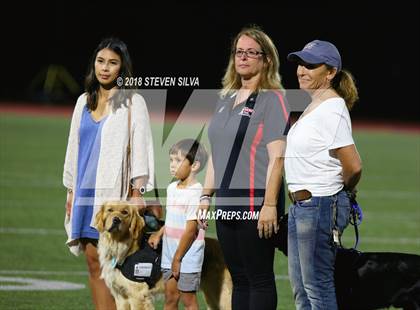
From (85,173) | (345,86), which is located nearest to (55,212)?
(85,173)

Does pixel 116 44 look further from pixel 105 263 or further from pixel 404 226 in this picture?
pixel 404 226

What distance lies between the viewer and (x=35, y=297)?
327 inches

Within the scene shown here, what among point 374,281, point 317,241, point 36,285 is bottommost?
point 36,285

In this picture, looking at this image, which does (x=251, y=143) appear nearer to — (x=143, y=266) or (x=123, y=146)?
(x=123, y=146)

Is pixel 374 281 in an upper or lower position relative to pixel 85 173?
lower

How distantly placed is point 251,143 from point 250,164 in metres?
0.12

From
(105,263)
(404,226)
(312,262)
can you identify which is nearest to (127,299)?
(105,263)

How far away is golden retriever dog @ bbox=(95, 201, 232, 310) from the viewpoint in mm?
6473

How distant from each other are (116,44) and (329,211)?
1833 millimetres

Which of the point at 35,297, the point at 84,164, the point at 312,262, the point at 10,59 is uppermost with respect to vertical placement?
the point at 10,59

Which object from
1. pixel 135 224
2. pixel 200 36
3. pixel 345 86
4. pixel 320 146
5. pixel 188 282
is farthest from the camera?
pixel 200 36

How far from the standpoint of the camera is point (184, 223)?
6.45m

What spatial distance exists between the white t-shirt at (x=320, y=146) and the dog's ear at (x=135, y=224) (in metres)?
1.38

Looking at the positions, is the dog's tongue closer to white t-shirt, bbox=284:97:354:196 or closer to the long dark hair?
the long dark hair
